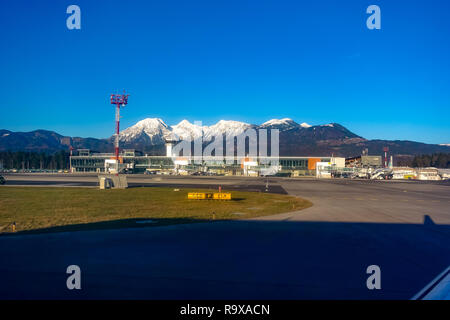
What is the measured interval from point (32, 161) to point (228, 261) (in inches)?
7304

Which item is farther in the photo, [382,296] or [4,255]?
[4,255]

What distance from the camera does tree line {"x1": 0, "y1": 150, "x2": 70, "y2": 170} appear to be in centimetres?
16200

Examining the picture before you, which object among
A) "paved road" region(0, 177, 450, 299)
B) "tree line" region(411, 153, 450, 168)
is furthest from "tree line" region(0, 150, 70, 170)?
"tree line" region(411, 153, 450, 168)

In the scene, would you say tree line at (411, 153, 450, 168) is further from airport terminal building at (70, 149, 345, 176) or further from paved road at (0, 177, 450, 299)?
paved road at (0, 177, 450, 299)

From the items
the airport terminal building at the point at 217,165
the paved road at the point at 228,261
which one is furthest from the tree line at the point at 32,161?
the paved road at the point at 228,261

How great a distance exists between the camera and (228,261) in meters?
10.8

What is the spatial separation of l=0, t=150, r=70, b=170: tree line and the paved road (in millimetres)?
173675

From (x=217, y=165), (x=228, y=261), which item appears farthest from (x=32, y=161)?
(x=228, y=261)

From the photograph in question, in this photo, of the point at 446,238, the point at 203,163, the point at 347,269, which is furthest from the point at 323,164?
the point at 347,269

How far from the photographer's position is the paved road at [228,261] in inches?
329

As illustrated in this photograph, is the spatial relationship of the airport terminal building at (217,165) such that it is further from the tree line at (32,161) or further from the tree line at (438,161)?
the tree line at (438,161)

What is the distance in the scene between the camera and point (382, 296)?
325 inches

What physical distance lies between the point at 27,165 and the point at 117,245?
600ft
